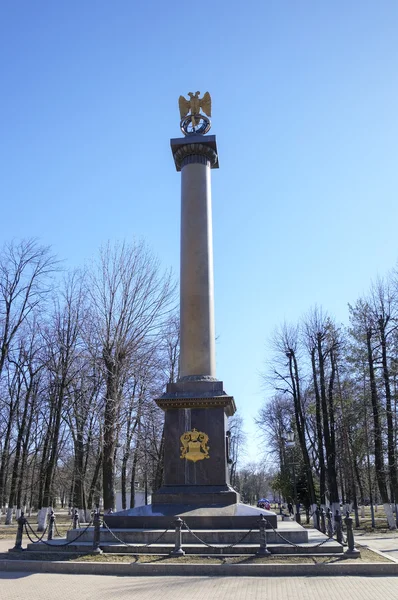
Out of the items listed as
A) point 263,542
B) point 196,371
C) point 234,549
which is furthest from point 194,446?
point 263,542

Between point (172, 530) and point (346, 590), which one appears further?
point (172, 530)

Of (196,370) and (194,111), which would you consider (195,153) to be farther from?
(196,370)

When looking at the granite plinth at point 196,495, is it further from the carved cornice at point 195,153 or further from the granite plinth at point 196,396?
the carved cornice at point 195,153

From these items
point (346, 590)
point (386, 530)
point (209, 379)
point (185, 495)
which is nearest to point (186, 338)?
point (209, 379)

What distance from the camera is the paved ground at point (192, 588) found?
801 centimetres

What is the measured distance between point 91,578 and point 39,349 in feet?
74.1

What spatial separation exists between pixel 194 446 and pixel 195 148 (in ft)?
33.4

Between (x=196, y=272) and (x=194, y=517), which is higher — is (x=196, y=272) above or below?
above

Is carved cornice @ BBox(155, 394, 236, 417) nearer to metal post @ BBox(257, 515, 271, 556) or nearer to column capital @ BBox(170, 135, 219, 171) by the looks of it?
metal post @ BBox(257, 515, 271, 556)

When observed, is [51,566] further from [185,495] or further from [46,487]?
[46,487]

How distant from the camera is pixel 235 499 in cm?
1316

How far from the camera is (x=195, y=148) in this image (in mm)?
17750

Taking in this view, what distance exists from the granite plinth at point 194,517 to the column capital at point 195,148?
11.3 m

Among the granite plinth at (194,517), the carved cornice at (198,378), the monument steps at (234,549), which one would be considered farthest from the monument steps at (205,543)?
the carved cornice at (198,378)
